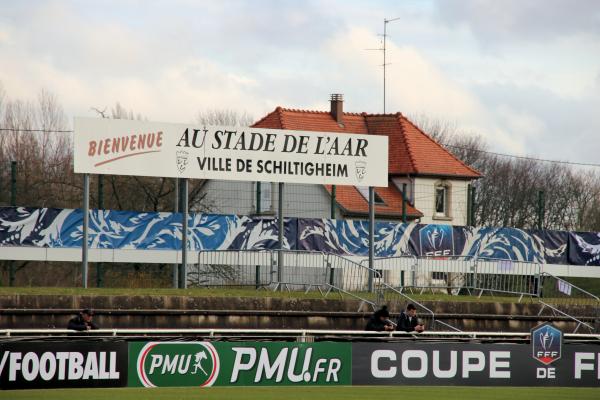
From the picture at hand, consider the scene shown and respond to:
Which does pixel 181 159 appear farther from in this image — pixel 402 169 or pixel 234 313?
pixel 402 169

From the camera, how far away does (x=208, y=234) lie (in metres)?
29.8

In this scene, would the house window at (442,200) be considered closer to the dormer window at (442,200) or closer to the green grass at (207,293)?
the dormer window at (442,200)

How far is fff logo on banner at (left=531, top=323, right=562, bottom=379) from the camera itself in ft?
76.9

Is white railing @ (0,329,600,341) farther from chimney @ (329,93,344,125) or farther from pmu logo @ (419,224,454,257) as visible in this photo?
chimney @ (329,93,344,125)

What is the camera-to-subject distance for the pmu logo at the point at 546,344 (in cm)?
2342

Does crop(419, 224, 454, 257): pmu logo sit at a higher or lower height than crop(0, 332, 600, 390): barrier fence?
higher

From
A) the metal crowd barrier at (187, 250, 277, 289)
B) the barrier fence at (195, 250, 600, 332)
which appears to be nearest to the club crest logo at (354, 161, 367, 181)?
the barrier fence at (195, 250, 600, 332)

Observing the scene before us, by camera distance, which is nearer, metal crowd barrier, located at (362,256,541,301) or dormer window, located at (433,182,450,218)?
metal crowd barrier, located at (362,256,541,301)

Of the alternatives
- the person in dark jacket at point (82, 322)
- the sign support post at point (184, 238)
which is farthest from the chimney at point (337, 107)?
the person in dark jacket at point (82, 322)

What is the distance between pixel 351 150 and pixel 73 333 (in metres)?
10.2

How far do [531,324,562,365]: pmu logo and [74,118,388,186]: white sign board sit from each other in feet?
23.6

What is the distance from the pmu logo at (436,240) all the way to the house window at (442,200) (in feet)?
79.3

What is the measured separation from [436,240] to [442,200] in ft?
83.2

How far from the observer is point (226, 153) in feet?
91.8
